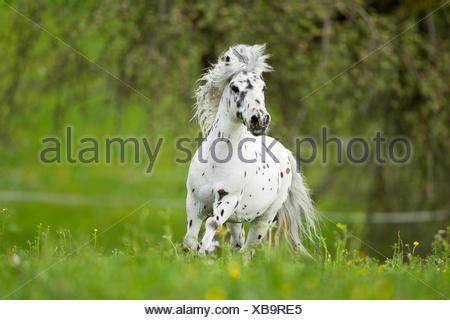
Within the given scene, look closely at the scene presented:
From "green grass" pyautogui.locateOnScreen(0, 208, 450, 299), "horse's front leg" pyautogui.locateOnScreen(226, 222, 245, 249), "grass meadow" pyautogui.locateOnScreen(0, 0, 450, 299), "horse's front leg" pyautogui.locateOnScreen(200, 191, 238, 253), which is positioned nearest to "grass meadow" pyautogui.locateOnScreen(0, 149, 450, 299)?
"green grass" pyautogui.locateOnScreen(0, 208, 450, 299)

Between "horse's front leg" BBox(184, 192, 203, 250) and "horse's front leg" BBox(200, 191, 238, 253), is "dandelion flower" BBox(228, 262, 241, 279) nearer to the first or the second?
"horse's front leg" BBox(200, 191, 238, 253)

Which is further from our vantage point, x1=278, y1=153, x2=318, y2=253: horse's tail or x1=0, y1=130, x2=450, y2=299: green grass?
x1=278, y1=153, x2=318, y2=253: horse's tail

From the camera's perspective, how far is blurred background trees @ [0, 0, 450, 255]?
8938mm

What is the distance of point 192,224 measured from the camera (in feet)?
18.0

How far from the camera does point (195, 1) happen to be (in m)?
9.04

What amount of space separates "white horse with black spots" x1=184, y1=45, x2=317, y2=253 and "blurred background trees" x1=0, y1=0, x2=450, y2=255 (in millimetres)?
2939

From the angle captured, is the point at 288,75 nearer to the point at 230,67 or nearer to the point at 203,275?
the point at 230,67

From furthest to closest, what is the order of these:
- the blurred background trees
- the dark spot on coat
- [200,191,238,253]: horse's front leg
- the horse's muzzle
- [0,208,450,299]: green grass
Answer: the blurred background trees, the dark spot on coat, [200,191,238,253]: horse's front leg, the horse's muzzle, [0,208,450,299]: green grass

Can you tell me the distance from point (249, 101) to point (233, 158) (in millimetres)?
438

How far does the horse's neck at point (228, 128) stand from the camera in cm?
550

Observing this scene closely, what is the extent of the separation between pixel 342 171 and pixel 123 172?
8.41 metres
